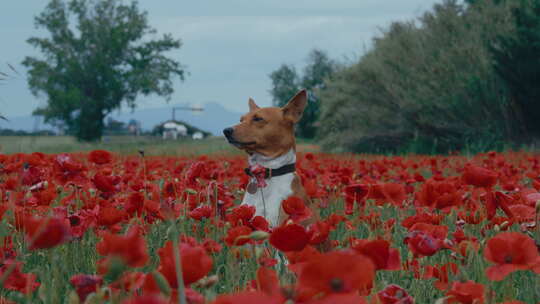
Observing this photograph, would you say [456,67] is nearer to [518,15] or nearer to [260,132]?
[518,15]

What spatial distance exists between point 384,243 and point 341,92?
18028mm

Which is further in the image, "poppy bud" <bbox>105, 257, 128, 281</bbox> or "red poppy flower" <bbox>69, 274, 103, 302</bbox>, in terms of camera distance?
"red poppy flower" <bbox>69, 274, 103, 302</bbox>

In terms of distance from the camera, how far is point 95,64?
36.2m

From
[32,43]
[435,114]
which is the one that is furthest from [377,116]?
[32,43]

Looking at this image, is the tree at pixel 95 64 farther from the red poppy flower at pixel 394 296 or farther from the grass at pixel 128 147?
the red poppy flower at pixel 394 296

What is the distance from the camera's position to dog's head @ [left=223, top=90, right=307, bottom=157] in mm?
3180

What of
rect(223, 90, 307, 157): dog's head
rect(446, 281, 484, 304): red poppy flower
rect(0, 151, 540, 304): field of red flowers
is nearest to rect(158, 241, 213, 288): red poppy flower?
rect(0, 151, 540, 304): field of red flowers

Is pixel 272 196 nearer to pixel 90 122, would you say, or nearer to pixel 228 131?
pixel 228 131

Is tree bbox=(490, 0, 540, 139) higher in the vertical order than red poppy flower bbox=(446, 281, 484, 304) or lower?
higher

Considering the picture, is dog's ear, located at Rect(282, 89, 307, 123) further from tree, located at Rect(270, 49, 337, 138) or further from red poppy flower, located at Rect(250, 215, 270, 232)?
tree, located at Rect(270, 49, 337, 138)

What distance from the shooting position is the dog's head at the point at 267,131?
3.18m

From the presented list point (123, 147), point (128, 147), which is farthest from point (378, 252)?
point (123, 147)

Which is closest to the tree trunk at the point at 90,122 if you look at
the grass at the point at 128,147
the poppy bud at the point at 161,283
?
the grass at the point at 128,147

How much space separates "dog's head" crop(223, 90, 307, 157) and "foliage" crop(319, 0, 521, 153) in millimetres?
11173
